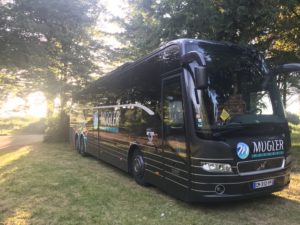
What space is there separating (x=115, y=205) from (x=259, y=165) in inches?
112

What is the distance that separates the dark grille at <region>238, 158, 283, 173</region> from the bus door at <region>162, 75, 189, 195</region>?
99 centimetres

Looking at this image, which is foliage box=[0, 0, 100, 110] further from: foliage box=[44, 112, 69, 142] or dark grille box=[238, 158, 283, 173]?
foliage box=[44, 112, 69, 142]

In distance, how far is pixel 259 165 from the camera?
19.4ft

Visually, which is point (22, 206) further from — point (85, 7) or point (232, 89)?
point (85, 7)

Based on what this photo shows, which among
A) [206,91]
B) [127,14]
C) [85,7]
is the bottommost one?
[206,91]

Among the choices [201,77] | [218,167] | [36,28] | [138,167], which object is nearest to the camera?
[201,77]

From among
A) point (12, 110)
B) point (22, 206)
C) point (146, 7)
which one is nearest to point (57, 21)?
point (146, 7)

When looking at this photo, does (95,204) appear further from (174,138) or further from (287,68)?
(287,68)

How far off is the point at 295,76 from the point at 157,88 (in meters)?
15.4

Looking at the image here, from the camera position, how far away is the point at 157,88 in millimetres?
7316

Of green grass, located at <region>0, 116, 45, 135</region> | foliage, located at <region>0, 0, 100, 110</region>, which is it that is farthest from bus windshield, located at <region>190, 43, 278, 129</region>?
green grass, located at <region>0, 116, 45, 135</region>

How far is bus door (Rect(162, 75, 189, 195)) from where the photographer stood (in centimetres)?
614

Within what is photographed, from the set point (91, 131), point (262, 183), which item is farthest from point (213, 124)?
point (91, 131)

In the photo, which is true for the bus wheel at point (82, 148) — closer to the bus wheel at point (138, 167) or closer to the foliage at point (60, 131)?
the bus wheel at point (138, 167)
